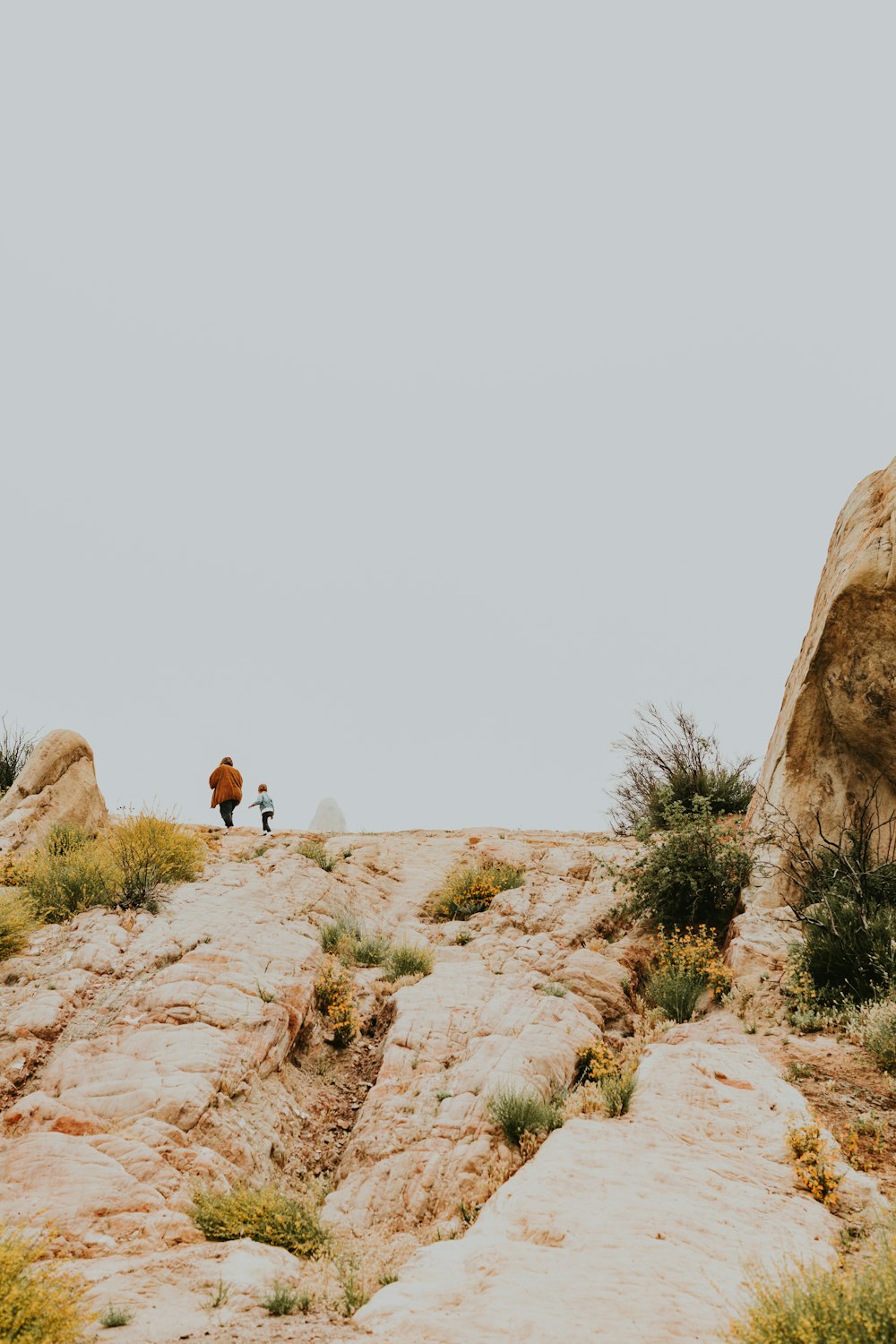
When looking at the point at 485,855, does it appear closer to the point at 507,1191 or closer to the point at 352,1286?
the point at 507,1191

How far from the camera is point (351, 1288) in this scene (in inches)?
209

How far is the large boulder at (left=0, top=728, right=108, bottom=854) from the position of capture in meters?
15.0

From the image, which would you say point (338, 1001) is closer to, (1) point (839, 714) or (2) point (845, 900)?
(2) point (845, 900)

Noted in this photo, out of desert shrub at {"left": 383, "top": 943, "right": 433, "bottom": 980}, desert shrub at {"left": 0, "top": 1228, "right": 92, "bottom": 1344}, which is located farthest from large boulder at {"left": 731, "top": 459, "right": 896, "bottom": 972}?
desert shrub at {"left": 0, "top": 1228, "right": 92, "bottom": 1344}

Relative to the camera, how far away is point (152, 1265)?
18.5 ft

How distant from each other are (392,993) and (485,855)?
237 inches

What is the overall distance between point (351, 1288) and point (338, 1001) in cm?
561

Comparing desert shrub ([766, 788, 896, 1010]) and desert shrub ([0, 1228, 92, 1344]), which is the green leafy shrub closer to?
desert shrub ([0, 1228, 92, 1344])

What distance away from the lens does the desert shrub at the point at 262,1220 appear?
636 centimetres

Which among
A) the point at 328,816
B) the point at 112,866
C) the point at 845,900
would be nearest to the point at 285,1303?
the point at 845,900

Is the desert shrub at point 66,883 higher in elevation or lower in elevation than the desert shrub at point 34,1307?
higher

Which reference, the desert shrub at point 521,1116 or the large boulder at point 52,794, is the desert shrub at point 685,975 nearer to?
the desert shrub at point 521,1116

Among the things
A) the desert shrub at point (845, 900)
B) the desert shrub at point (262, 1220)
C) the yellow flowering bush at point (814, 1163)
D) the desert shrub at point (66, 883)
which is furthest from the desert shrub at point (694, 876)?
the desert shrub at point (66, 883)

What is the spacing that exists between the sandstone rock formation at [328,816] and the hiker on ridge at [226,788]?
2095 cm
